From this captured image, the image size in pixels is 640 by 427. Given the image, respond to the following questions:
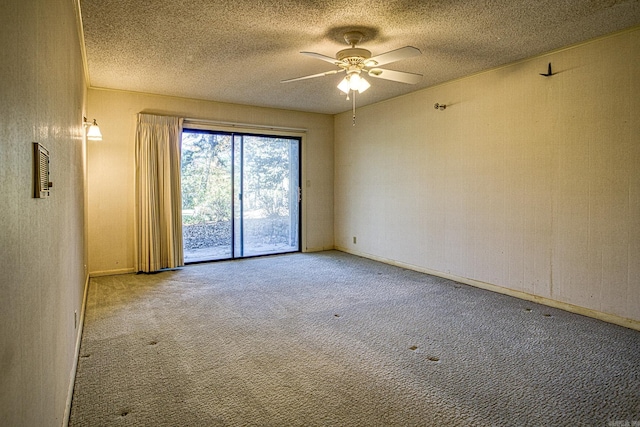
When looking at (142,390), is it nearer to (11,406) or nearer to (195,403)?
(195,403)

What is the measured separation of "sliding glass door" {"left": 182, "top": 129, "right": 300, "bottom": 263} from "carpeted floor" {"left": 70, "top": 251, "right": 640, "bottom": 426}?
1.77 metres

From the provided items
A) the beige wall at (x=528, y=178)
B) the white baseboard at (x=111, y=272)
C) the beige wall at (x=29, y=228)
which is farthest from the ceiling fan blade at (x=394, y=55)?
the white baseboard at (x=111, y=272)

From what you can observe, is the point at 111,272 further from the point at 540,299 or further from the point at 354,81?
the point at 540,299

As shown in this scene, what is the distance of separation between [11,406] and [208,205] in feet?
17.7

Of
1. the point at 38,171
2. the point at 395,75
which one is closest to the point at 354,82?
the point at 395,75

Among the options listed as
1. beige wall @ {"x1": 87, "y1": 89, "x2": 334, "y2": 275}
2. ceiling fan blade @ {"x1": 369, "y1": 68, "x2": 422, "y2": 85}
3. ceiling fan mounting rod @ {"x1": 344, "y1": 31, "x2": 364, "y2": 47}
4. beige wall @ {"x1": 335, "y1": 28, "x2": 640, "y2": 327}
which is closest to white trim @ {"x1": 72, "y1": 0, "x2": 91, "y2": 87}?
beige wall @ {"x1": 87, "y1": 89, "x2": 334, "y2": 275}

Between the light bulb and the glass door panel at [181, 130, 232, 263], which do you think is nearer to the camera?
the light bulb

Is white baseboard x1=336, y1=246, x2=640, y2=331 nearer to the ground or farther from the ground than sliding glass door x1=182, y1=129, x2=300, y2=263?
nearer to the ground

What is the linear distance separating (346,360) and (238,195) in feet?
13.6

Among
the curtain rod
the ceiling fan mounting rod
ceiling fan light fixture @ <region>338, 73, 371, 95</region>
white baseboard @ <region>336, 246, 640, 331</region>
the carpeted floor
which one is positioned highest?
the ceiling fan mounting rod

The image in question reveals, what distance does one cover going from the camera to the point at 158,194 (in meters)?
5.55

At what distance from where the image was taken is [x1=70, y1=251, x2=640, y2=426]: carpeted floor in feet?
6.99

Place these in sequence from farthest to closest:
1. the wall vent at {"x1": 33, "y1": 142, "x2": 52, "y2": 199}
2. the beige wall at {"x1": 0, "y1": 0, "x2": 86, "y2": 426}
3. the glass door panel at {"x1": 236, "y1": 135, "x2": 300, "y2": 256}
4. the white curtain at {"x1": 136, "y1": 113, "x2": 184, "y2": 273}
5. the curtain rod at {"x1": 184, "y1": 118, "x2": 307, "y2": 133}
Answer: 1. the glass door panel at {"x1": 236, "y1": 135, "x2": 300, "y2": 256}
2. the curtain rod at {"x1": 184, "y1": 118, "x2": 307, "y2": 133}
3. the white curtain at {"x1": 136, "y1": 113, "x2": 184, "y2": 273}
4. the wall vent at {"x1": 33, "y1": 142, "x2": 52, "y2": 199}
5. the beige wall at {"x1": 0, "y1": 0, "x2": 86, "y2": 426}

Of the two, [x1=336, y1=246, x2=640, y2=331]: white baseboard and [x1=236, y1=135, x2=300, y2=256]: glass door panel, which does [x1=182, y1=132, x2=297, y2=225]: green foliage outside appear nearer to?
[x1=236, y1=135, x2=300, y2=256]: glass door panel
